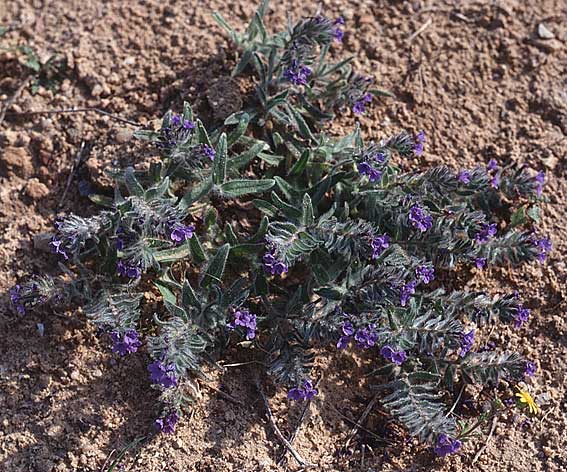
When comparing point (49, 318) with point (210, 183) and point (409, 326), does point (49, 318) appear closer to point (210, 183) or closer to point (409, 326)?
point (210, 183)

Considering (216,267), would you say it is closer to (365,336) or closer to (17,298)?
(365,336)

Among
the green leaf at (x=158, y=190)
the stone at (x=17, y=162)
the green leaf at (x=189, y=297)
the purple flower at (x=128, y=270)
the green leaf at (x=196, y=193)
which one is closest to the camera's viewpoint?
the purple flower at (x=128, y=270)

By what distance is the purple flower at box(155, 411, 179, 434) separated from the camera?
4.34 m

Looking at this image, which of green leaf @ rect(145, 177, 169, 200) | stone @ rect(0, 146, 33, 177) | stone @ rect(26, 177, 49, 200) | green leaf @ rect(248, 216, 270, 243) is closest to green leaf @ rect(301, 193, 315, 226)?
green leaf @ rect(248, 216, 270, 243)

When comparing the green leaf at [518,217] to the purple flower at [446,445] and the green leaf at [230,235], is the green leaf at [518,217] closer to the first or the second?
the purple flower at [446,445]

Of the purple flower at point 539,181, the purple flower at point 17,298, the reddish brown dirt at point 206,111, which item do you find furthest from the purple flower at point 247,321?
the purple flower at point 539,181

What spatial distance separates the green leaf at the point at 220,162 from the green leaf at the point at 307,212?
1.85ft

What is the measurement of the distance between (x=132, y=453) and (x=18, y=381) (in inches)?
32.0

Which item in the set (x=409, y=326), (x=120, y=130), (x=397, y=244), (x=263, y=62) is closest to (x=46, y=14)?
(x=120, y=130)

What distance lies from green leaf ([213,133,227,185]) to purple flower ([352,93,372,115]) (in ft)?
3.30

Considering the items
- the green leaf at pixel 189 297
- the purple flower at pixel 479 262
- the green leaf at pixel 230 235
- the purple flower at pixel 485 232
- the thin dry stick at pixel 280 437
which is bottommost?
the thin dry stick at pixel 280 437

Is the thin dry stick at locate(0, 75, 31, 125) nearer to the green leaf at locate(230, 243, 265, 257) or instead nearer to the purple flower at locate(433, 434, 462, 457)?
the green leaf at locate(230, 243, 265, 257)

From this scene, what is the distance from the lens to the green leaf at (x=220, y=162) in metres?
4.74

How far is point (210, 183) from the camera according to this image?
15.9 feet
